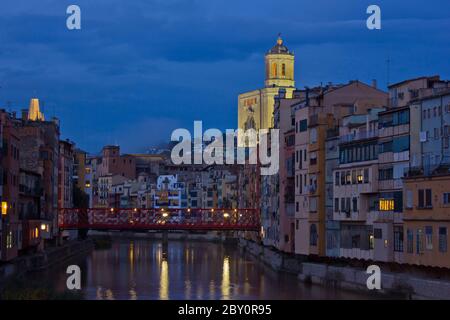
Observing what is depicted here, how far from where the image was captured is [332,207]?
201 ft

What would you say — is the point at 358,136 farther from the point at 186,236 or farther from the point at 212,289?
the point at 186,236

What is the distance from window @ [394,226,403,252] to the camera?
51.1m

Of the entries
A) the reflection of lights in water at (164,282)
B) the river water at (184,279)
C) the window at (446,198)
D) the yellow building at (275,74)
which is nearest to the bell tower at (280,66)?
the yellow building at (275,74)

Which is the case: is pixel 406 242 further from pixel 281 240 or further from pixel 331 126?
pixel 281 240

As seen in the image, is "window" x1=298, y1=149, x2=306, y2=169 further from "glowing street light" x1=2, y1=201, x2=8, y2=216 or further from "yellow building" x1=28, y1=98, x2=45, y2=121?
"yellow building" x1=28, y1=98, x2=45, y2=121

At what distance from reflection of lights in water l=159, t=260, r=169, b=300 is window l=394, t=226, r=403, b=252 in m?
11.0

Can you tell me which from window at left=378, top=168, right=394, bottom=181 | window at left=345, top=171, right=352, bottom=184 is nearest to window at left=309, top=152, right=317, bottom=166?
window at left=345, top=171, right=352, bottom=184

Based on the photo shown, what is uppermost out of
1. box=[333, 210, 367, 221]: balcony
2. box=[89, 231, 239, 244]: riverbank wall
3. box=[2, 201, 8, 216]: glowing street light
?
box=[2, 201, 8, 216]: glowing street light

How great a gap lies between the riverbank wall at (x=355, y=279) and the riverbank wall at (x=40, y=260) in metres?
14.6

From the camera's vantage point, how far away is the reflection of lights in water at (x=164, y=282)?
177 ft

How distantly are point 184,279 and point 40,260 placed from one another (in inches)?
395

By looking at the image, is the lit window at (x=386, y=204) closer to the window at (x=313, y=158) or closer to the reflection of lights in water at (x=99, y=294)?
the window at (x=313, y=158)
